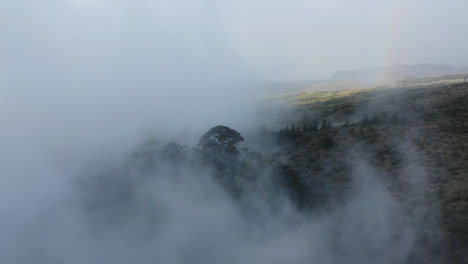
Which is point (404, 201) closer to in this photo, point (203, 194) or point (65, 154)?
point (203, 194)

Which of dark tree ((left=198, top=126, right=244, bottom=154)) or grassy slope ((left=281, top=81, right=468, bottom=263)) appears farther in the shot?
dark tree ((left=198, top=126, right=244, bottom=154))

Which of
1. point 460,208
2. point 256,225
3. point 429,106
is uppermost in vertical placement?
point 429,106

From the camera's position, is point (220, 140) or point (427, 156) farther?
point (220, 140)

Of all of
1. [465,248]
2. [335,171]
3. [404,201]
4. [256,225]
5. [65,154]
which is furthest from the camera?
[65,154]

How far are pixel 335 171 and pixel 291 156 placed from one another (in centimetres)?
671

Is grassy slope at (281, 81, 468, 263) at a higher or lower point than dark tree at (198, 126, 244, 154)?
lower

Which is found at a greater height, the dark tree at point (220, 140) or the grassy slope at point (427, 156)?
the dark tree at point (220, 140)

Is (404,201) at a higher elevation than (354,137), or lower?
lower

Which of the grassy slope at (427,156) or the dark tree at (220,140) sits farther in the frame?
the dark tree at (220,140)

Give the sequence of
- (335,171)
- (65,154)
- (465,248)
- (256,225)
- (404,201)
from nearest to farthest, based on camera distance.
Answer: (465,248)
(404,201)
(256,225)
(335,171)
(65,154)

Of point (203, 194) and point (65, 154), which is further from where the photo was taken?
point (65, 154)

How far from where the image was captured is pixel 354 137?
33438 mm

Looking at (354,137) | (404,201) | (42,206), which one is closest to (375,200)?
(404,201)

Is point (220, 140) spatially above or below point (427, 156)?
above
